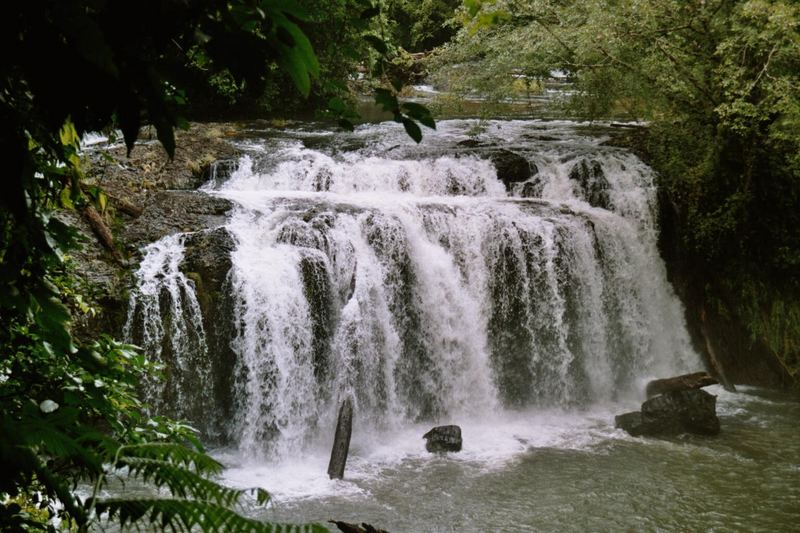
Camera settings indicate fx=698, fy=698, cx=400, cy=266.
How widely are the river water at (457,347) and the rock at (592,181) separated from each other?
0.03 meters

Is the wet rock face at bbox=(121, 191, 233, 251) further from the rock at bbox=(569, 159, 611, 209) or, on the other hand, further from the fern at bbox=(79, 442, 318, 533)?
the fern at bbox=(79, 442, 318, 533)

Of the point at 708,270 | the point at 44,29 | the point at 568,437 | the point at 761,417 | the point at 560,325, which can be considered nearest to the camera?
the point at 44,29

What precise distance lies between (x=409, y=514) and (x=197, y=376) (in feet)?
10.5

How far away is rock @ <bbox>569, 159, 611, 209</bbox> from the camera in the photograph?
1240cm

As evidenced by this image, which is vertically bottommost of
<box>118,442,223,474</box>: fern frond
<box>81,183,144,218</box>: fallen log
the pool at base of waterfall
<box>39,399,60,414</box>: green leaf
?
the pool at base of waterfall

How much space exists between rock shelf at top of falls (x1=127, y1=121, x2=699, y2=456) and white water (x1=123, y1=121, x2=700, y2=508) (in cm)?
→ 3

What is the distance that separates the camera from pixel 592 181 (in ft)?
41.0

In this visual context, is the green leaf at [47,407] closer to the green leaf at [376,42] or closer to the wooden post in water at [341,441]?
the green leaf at [376,42]

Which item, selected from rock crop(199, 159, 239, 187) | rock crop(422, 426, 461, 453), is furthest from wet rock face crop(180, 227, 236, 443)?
rock crop(199, 159, 239, 187)

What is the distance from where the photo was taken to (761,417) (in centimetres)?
999

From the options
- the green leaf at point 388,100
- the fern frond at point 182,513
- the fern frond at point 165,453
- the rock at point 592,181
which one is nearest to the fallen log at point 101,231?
the fern frond at point 165,453

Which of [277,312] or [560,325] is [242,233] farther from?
[560,325]

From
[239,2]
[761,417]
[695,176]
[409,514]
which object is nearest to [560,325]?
[761,417]

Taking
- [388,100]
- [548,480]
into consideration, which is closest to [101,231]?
[548,480]
